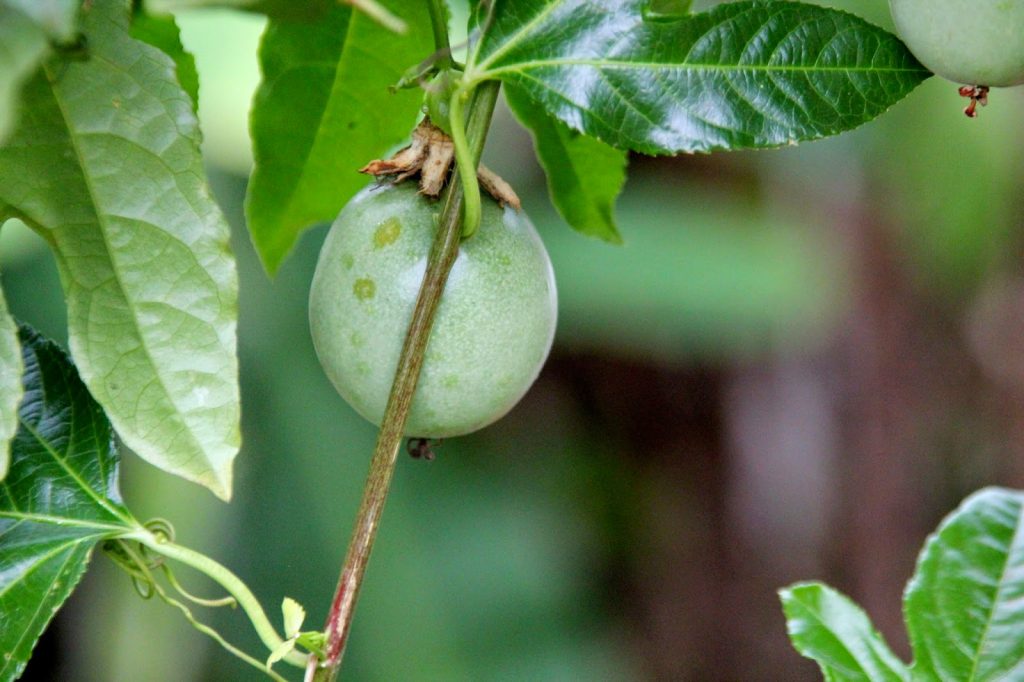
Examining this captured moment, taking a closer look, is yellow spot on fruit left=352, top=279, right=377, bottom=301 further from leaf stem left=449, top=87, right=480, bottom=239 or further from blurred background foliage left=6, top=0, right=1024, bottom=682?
blurred background foliage left=6, top=0, right=1024, bottom=682

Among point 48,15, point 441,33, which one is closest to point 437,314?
point 441,33

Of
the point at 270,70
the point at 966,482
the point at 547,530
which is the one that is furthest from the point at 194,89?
the point at 966,482

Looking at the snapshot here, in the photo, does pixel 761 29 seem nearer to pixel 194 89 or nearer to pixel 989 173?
pixel 194 89

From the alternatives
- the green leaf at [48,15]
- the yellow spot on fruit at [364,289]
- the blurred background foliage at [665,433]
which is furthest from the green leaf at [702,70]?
the blurred background foliage at [665,433]

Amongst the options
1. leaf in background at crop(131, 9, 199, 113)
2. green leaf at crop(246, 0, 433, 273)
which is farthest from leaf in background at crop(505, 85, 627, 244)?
leaf in background at crop(131, 9, 199, 113)

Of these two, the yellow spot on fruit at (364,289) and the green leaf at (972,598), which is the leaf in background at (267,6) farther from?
the green leaf at (972,598)

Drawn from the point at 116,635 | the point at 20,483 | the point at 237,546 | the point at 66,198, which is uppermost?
the point at 66,198
